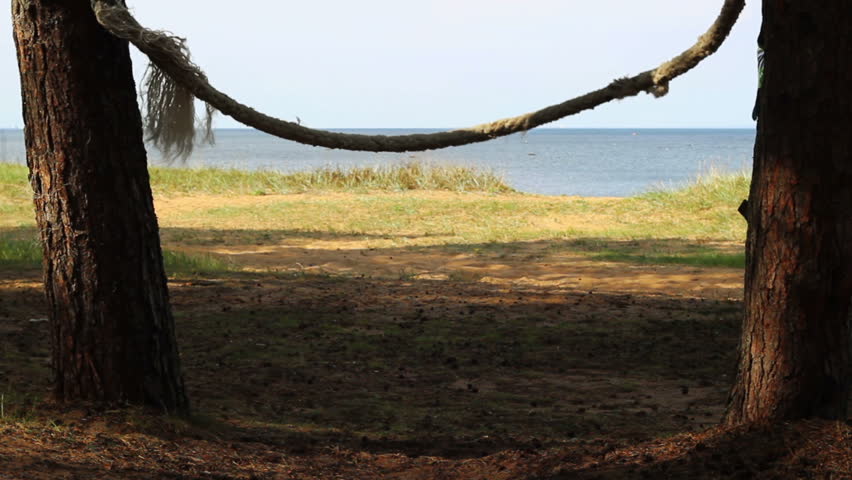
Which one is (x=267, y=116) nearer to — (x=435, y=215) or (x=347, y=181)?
(x=435, y=215)

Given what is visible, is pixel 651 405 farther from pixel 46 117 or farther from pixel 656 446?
pixel 46 117

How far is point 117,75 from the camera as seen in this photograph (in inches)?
157

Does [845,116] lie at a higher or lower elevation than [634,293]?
higher

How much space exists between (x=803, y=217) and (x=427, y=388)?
2634 millimetres

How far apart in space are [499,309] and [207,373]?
2.59 m

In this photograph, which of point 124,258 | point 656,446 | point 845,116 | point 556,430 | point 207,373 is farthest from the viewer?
point 207,373

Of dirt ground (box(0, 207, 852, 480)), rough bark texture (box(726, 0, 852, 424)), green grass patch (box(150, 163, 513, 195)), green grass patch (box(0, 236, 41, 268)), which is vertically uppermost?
rough bark texture (box(726, 0, 852, 424))

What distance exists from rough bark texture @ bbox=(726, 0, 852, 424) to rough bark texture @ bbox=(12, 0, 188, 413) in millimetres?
2416

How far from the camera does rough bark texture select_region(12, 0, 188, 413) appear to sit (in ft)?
12.8

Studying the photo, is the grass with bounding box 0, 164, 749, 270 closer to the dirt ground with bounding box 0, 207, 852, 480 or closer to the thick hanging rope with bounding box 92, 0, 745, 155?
the dirt ground with bounding box 0, 207, 852, 480

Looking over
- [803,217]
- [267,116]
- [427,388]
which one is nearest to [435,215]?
[427,388]

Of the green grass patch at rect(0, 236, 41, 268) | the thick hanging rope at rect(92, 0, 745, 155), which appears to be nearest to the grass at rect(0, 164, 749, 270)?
the green grass patch at rect(0, 236, 41, 268)

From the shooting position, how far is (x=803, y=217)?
3.44 metres

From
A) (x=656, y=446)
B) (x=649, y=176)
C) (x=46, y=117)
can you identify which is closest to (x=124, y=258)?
(x=46, y=117)
